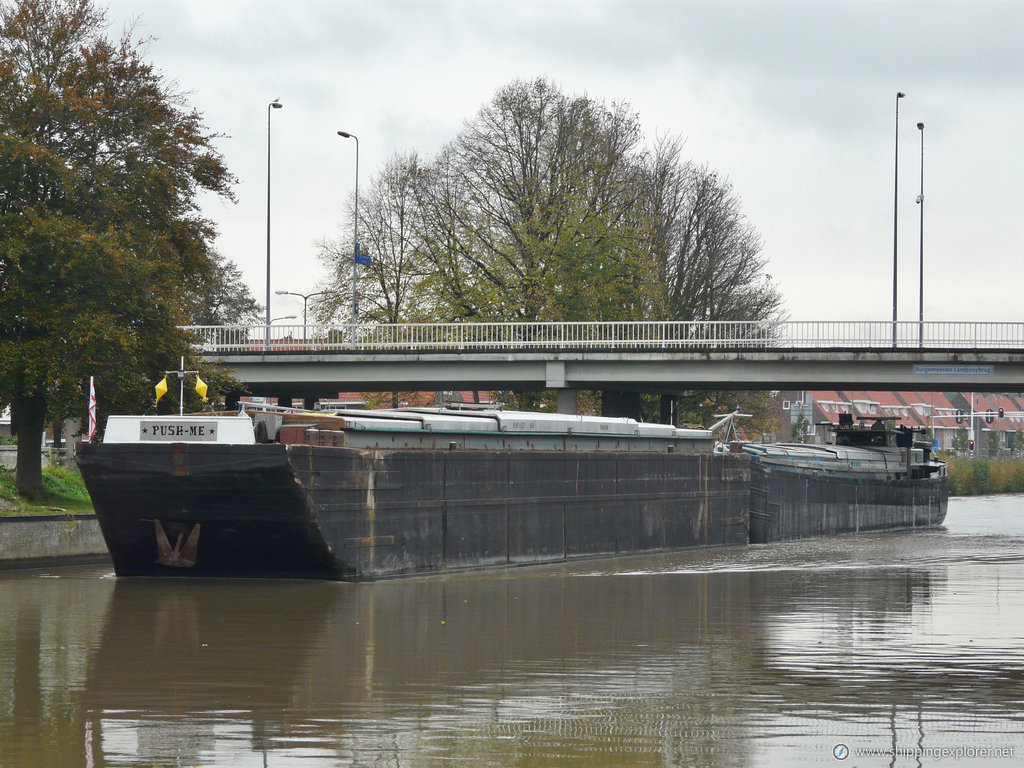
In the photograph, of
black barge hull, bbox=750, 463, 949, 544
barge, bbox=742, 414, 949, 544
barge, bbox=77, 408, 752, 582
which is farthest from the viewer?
barge, bbox=742, 414, 949, 544

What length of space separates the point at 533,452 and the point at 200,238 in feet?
40.4

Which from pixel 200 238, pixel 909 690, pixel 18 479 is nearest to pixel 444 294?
pixel 200 238

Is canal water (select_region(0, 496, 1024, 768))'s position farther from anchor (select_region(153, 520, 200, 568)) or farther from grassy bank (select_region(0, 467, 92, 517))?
grassy bank (select_region(0, 467, 92, 517))

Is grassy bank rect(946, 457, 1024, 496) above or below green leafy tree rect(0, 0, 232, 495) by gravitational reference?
below

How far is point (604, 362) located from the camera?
5122cm

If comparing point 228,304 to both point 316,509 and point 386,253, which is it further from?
point 316,509

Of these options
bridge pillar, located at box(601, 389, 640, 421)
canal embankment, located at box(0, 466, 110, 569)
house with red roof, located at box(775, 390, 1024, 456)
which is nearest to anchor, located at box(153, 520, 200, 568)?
canal embankment, located at box(0, 466, 110, 569)

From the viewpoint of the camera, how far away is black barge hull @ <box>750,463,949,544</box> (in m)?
44.1

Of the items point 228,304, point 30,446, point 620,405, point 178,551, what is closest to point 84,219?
point 30,446

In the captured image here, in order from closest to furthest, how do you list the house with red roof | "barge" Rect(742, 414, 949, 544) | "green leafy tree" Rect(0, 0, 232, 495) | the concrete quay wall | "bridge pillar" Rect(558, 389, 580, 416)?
the concrete quay wall
"green leafy tree" Rect(0, 0, 232, 495)
"barge" Rect(742, 414, 949, 544)
"bridge pillar" Rect(558, 389, 580, 416)
the house with red roof

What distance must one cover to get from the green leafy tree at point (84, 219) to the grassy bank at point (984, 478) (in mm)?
65829

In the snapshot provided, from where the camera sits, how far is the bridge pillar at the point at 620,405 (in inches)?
2185

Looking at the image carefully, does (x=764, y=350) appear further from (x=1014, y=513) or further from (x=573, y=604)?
(x=573, y=604)

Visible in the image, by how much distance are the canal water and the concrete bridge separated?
23.5m
